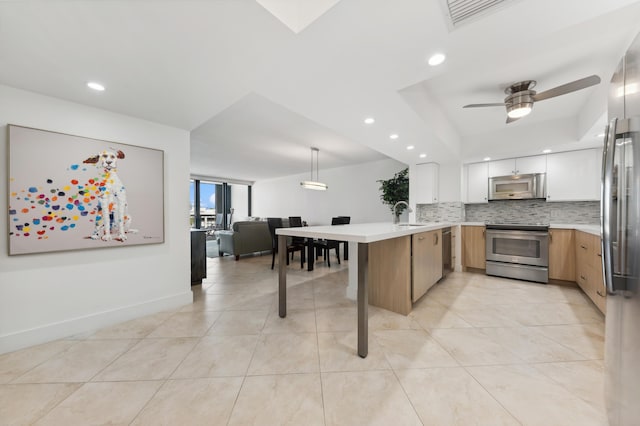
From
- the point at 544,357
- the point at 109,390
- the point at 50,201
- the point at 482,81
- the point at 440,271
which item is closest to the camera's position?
the point at 109,390

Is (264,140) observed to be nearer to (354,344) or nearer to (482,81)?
(482,81)

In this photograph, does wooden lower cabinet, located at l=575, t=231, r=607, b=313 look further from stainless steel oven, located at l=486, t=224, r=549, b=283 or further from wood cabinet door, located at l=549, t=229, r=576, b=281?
stainless steel oven, located at l=486, t=224, r=549, b=283

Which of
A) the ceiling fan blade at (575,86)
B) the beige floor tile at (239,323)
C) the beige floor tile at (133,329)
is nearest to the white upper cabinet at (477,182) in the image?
the ceiling fan blade at (575,86)

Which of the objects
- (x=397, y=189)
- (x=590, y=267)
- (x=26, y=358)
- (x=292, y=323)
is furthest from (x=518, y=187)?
(x=26, y=358)

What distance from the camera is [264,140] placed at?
13.3ft

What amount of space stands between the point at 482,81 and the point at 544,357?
2417 mm

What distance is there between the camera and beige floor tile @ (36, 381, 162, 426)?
1136mm

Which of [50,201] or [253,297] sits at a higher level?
[50,201]

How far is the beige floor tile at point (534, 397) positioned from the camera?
1.12 meters

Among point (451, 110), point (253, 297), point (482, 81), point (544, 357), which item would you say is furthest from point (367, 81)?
point (253, 297)

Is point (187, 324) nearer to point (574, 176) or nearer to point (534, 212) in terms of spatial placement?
point (534, 212)

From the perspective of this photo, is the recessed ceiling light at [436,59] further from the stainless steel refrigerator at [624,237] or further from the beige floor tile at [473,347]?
the beige floor tile at [473,347]

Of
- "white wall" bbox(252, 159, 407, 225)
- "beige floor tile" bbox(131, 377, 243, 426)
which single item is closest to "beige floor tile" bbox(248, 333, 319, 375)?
"beige floor tile" bbox(131, 377, 243, 426)

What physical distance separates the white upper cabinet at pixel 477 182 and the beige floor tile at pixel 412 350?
10.4 ft
